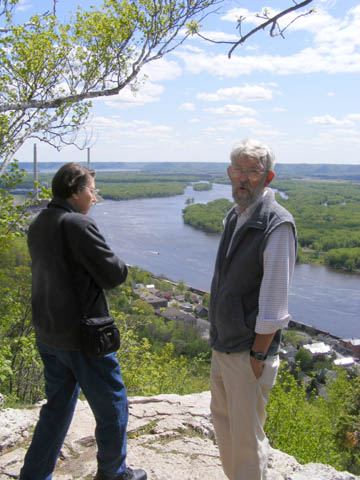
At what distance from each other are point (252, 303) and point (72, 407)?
2.13 ft

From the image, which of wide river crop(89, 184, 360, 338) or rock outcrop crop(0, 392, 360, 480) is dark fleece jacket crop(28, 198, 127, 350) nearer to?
rock outcrop crop(0, 392, 360, 480)

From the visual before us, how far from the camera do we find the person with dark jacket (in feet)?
4.19

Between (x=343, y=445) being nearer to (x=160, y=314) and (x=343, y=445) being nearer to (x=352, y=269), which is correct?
(x=160, y=314)

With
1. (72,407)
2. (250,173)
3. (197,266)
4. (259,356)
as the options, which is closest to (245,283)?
(259,356)

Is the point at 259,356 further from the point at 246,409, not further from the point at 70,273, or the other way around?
the point at 70,273

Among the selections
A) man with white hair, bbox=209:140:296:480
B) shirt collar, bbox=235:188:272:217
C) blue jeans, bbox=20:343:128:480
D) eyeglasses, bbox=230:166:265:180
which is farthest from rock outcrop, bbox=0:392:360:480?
eyeglasses, bbox=230:166:265:180

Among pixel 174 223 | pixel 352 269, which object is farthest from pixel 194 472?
pixel 174 223

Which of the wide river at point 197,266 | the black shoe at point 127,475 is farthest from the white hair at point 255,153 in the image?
the wide river at point 197,266

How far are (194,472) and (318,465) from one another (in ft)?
1.66

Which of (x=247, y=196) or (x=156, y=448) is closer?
(x=247, y=196)

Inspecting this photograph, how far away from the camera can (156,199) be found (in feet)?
205

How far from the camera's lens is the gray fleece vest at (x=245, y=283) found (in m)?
1.27

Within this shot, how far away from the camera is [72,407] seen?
1402 mm

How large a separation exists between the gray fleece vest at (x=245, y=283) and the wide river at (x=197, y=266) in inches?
676
